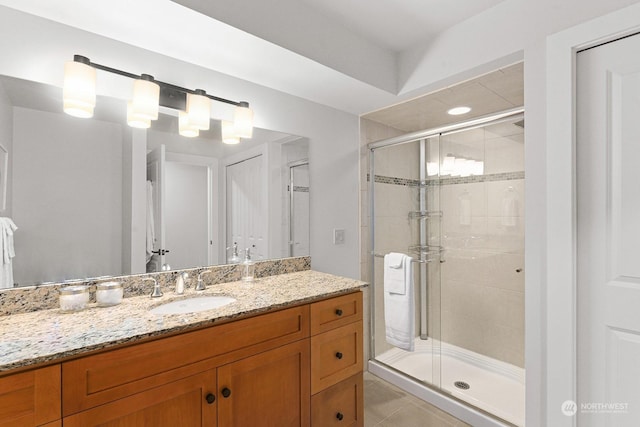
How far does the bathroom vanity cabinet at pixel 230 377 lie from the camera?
36.0 inches

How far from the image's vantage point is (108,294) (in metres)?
1.31

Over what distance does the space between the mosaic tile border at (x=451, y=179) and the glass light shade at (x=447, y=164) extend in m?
0.06

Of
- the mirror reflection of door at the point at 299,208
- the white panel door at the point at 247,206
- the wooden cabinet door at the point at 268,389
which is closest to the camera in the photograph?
the wooden cabinet door at the point at 268,389

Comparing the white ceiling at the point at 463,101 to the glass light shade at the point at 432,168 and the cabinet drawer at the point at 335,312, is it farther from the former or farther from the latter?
the cabinet drawer at the point at 335,312

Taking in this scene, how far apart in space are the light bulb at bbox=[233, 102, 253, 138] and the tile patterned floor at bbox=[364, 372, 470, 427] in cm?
196

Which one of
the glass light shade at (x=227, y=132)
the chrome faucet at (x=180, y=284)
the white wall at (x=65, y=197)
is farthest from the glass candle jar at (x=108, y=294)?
the glass light shade at (x=227, y=132)

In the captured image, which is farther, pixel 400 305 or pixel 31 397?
pixel 400 305

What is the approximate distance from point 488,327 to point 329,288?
1791mm

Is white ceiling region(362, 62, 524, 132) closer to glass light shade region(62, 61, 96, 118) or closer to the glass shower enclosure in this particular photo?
the glass shower enclosure

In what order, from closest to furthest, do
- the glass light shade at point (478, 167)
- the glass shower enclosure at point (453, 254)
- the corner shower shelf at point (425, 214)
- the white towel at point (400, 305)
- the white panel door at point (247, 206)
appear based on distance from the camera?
1. the white panel door at point (247, 206)
2. the white towel at point (400, 305)
3. the glass shower enclosure at point (453, 254)
4. the glass light shade at point (478, 167)
5. the corner shower shelf at point (425, 214)

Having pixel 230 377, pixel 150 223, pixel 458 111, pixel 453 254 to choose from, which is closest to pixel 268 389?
pixel 230 377

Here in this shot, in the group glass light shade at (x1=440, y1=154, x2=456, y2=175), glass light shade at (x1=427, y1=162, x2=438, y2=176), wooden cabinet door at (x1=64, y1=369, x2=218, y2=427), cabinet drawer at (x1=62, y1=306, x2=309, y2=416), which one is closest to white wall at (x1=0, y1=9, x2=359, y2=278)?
glass light shade at (x1=427, y1=162, x2=438, y2=176)

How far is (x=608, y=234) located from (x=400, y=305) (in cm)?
128

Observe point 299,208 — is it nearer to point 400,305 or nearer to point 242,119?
point 242,119
